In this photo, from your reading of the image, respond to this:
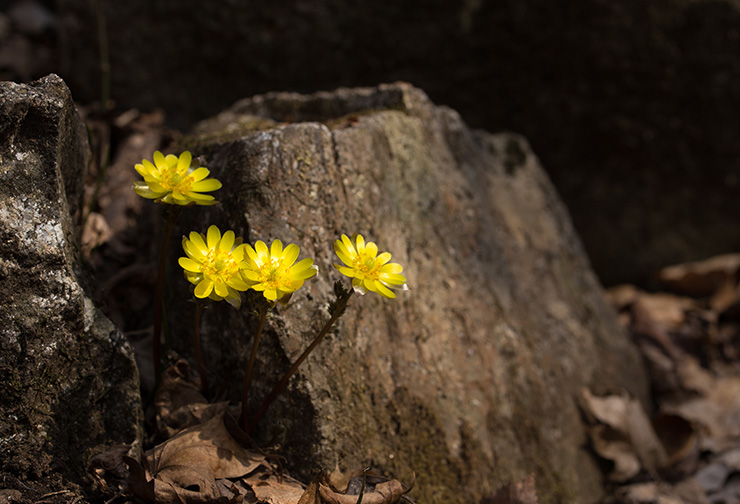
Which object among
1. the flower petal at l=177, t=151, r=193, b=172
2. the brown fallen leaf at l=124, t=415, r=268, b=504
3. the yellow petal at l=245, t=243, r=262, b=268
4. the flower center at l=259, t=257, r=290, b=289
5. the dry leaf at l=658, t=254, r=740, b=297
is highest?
the flower petal at l=177, t=151, r=193, b=172

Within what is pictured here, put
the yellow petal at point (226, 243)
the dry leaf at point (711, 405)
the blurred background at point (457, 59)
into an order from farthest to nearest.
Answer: the blurred background at point (457, 59), the dry leaf at point (711, 405), the yellow petal at point (226, 243)

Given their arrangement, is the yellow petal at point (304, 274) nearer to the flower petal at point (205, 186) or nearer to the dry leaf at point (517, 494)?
the flower petal at point (205, 186)

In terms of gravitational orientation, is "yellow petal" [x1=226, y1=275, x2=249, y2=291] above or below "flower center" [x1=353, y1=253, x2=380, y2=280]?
below

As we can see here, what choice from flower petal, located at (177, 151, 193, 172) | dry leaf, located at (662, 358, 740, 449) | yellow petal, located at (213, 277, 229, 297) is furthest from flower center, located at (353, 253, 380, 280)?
dry leaf, located at (662, 358, 740, 449)

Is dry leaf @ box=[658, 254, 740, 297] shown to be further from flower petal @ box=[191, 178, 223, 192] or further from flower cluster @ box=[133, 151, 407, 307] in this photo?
flower petal @ box=[191, 178, 223, 192]

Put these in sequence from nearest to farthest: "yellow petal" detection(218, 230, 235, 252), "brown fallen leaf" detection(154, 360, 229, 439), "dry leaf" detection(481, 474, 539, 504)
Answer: "yellow petal" detection(218, 230, 235, 252) → "brown fallen leaf" detection(154, 360, 229, 439) → "dry leaf" detection(481, 474, 539, 504)

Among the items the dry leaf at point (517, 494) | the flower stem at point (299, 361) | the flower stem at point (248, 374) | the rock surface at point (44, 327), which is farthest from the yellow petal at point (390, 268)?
the dry leaf at point (517, 494)

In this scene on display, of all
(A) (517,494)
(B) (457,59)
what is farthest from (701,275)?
(A) (517,494)
